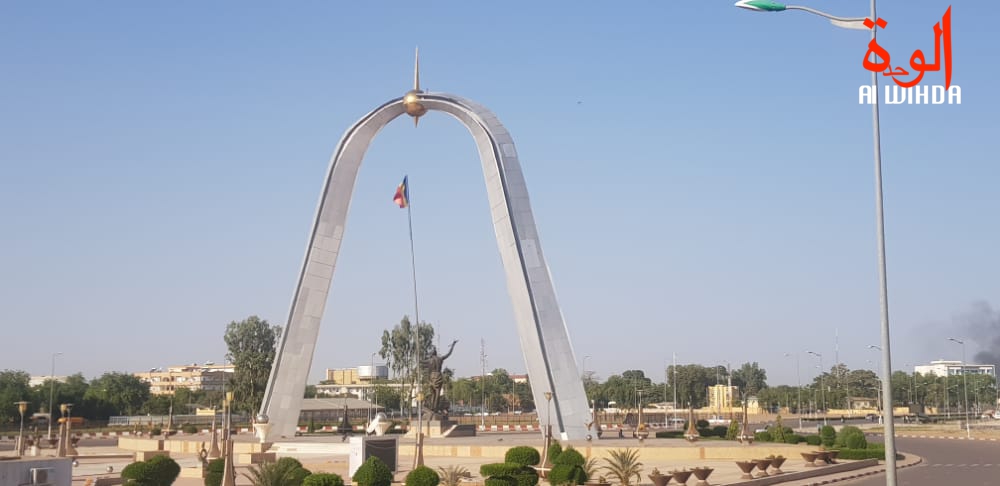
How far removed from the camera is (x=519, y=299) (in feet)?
128

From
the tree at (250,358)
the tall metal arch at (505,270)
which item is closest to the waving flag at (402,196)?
the tall metal arch at (505,270)

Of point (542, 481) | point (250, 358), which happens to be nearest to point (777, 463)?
point (542, 481)

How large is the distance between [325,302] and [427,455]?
835cm

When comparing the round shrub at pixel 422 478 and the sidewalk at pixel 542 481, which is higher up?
the round shrub at pixel 422 478

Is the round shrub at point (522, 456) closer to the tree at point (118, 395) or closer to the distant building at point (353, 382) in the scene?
the tree at point (118, 395)

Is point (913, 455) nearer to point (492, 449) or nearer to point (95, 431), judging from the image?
point (492, 449)

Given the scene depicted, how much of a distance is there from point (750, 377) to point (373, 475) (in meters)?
159

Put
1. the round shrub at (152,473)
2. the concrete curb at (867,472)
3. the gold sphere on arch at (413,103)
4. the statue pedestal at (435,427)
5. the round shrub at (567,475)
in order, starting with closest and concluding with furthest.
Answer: the round shrub at (152,473)
the round shrub at (567,475)
the concrete curb at (867,472)
the gold sphere on arch at (413,103)
the statue pedestal at (435,427)

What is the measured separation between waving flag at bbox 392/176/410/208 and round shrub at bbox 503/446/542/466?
1783 cm

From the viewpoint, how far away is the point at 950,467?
109 feet

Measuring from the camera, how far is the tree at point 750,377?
16725cm

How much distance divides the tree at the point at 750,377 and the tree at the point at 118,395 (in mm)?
99665

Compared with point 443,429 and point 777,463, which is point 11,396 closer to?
point 443,429

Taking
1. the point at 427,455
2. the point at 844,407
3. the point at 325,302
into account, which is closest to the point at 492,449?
the point at 427,455
